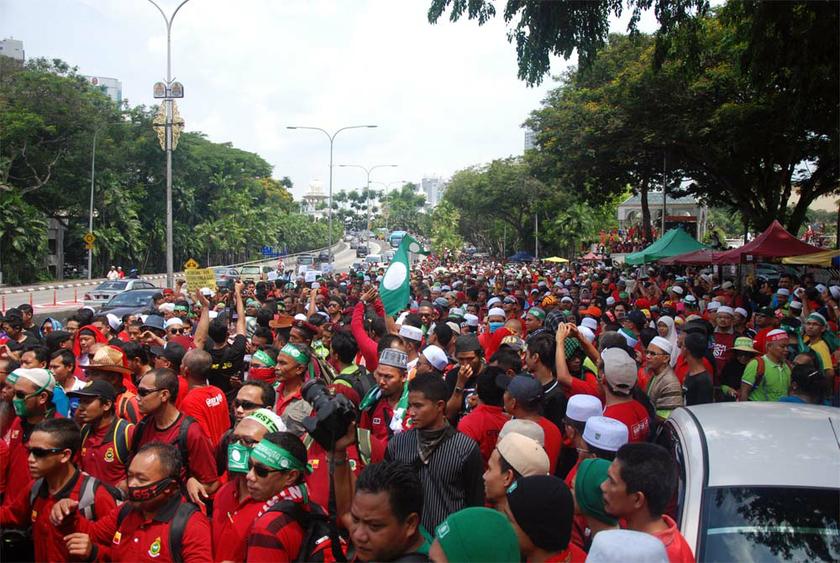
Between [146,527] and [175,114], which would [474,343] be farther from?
[175,114]

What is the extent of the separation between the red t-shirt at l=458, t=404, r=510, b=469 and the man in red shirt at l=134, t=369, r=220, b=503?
1.52m

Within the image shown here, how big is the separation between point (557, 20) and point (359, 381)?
20.1ft

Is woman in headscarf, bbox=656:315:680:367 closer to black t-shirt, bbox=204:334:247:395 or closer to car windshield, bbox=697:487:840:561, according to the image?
black t-shirt, bbox=204:334:247:395

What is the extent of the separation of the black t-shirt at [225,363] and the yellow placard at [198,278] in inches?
291

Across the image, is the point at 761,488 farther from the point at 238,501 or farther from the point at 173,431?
the point at 173,431

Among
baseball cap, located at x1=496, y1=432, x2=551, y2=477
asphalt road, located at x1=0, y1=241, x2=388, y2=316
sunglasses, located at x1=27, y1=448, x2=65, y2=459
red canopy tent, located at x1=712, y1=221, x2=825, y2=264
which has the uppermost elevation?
red canopy tent, located at x1=712, y1=221, x2=825, y2=264

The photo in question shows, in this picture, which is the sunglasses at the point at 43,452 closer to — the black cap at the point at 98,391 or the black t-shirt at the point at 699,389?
the black cap at the point at 98,391

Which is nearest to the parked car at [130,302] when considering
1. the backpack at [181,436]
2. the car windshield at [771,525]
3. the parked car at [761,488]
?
the backpack at [181,436]

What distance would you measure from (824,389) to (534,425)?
316 centimetres

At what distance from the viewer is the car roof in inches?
142

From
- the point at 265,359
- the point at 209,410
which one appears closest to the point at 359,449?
the point at 209,410

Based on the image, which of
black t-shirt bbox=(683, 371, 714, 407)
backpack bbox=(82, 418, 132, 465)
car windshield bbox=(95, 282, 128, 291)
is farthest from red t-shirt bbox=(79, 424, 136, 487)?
car windshield bbox=(95, 282, 128, 291)

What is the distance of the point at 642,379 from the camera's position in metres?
6.39

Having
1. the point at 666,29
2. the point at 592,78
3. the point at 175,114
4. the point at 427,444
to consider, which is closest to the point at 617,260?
the point at 592,78
